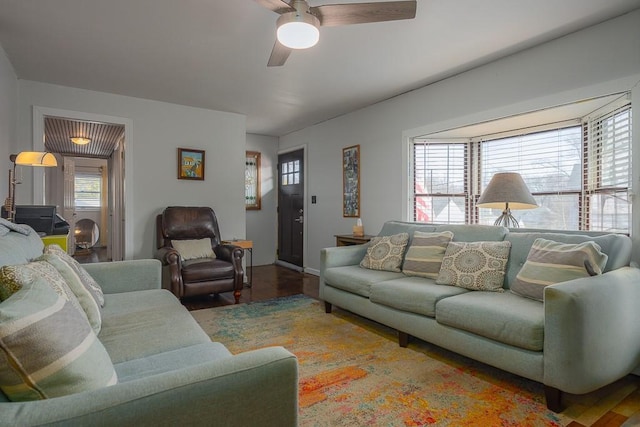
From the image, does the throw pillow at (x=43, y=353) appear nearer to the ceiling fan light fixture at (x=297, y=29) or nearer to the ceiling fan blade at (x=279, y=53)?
the ceiling fan light fixture at (x=297, y=29)

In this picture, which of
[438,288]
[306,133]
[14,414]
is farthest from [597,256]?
[306,133]

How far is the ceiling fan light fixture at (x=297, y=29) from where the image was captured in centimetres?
191

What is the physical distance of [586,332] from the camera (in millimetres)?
1717

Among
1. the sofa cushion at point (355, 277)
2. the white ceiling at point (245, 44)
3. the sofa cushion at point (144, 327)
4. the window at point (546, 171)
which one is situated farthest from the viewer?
the sofa cushion at point (355, 277)

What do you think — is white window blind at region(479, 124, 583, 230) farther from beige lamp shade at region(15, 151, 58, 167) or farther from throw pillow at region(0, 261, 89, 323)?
beige lamp shade at region(15, 151, 58, 167)

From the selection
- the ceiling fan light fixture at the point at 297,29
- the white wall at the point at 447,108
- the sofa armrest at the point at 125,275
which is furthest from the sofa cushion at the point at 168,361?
the white wall at the point at 447,108

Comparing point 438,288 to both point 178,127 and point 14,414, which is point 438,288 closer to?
point 14,414

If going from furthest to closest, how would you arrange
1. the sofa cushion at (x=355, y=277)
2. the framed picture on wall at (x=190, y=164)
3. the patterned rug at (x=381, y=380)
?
1. the framed picture on wall at (x=190, y=164)
2. the sofa cushion at (x=355, y=277)
3. the patterned rug at (x=381, y=380)

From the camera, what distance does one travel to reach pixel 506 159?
3.86 meters

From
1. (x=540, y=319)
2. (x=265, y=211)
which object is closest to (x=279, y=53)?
(x=540, y=319)

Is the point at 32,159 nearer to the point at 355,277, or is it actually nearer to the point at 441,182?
the point at 355,277

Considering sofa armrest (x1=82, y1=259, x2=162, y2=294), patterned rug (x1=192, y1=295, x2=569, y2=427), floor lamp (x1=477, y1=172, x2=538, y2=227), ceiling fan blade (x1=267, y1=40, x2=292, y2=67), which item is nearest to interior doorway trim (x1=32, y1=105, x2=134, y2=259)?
patterned rug (x1=192, y1=295, x2=569, y2=427)

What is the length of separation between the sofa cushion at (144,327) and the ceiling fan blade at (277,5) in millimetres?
1735

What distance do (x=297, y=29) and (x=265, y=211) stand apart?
15.4ft
